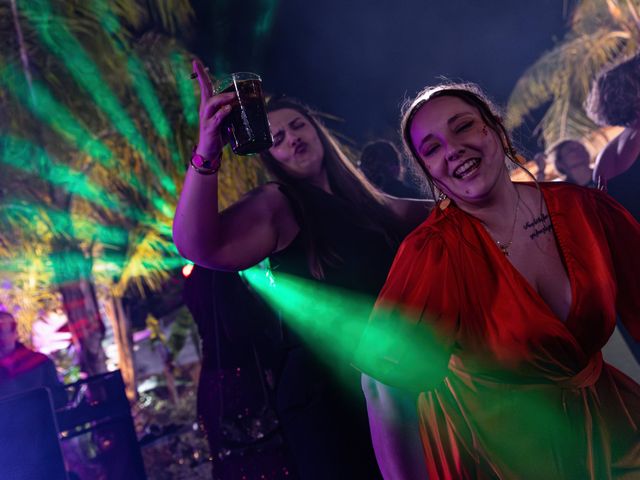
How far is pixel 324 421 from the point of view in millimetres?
2324

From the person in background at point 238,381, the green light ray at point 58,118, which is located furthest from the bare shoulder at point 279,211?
the green light ray at point 58,118

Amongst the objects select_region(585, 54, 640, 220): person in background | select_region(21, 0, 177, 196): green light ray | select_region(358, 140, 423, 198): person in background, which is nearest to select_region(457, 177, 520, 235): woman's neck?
select_region(358, 140, 423, 198): person in background

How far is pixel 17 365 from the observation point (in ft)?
11.1

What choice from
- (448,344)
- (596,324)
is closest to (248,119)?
(448,344)

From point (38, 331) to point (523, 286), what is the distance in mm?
5156

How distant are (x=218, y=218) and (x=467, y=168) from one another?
0.82 m

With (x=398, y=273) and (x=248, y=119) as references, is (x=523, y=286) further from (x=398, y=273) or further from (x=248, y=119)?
(x=248, y=119)

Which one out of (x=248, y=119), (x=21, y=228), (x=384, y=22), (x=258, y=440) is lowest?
(x=258, y=440)

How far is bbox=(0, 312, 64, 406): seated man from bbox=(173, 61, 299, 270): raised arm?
2.06 metres

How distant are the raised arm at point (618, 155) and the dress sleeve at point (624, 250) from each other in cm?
186

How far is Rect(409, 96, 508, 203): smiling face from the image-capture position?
137 centimetres

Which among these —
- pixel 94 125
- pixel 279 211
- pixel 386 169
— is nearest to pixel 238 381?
pixel 279 211

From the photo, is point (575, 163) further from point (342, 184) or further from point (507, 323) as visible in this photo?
point (507, 323)

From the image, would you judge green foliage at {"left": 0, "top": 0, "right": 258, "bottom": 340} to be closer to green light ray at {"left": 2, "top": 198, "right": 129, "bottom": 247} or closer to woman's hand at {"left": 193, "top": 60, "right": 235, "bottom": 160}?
green light ray at {"left": 2, "top": 198, "right": 129, "bottom": 247}
